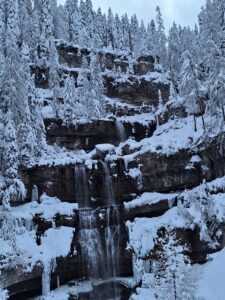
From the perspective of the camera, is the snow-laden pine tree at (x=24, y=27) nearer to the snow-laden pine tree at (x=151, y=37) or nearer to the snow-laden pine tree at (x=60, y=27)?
the snow-laden pine tree at (x=60, y=27)

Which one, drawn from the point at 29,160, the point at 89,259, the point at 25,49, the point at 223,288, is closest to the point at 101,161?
the point at 29,160

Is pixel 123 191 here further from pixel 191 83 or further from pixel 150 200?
pixel 191 83

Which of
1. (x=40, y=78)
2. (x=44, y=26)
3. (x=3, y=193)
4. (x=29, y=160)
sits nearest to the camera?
(x=3, y=193)

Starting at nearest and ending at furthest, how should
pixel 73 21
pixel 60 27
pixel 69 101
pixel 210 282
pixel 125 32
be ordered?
pixel 210 282, pixel 69 101, pixel 60 27, pixel 73 21, pixel 125 32

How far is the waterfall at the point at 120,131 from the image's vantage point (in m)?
58.1

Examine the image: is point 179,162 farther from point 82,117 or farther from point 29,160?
→ point 82,117

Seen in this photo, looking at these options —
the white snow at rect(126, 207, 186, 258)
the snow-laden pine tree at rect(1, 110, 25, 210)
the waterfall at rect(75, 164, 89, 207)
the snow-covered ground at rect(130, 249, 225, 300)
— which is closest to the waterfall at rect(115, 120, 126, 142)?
the waterfall at rect(75, 164, 89, 207)

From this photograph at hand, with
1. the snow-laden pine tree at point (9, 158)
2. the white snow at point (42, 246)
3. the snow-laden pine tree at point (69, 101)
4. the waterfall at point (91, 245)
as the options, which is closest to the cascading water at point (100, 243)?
the waterfall at point (91, 245)

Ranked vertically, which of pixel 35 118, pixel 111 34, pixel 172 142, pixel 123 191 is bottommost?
pixel 123 191

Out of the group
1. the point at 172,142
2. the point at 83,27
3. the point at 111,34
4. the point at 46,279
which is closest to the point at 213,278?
the point at 46,279

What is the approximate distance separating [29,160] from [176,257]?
24.2 meters

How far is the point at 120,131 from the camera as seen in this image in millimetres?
58438

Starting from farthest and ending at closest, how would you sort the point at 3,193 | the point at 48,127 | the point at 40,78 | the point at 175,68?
1. the point at 175,68
2. the point at 40,78
3. the point at 48,127
4. the point at 3,193

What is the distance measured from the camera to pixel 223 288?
24.2m
